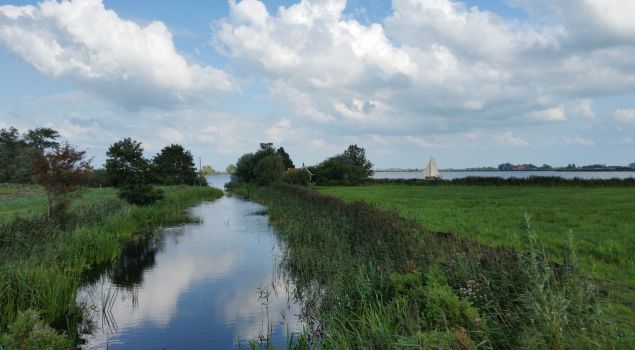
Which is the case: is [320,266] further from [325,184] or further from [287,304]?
[325,184]

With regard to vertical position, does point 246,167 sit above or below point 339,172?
above

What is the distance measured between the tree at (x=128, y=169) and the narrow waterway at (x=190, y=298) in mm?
9995

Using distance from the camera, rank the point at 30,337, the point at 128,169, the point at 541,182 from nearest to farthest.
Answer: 1. the point at 30,337
2. the point at 128,169
3. the point at 541,182

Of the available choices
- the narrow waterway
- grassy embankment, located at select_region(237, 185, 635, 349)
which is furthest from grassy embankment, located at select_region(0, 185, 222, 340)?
grassy embankment, located at select_region(237, 185, 635, 349)

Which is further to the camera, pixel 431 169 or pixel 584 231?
pixel 431 169

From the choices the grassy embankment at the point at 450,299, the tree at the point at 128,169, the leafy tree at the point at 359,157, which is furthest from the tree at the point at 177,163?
the grassy embankment at the point at 450,299

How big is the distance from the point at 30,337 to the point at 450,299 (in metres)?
6.02

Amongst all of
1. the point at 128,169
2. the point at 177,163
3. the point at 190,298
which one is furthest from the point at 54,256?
the point at 177,163

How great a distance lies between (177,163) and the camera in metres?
87.1

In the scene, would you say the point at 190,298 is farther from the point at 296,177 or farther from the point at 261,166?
the point at 261,166

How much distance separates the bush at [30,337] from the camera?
6012 mm

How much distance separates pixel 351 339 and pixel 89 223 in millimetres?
16712

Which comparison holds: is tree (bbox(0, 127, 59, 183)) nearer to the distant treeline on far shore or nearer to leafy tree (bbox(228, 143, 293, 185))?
leafy tree (bbox(228, 143, 293, 185))

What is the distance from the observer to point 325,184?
73.8 m
